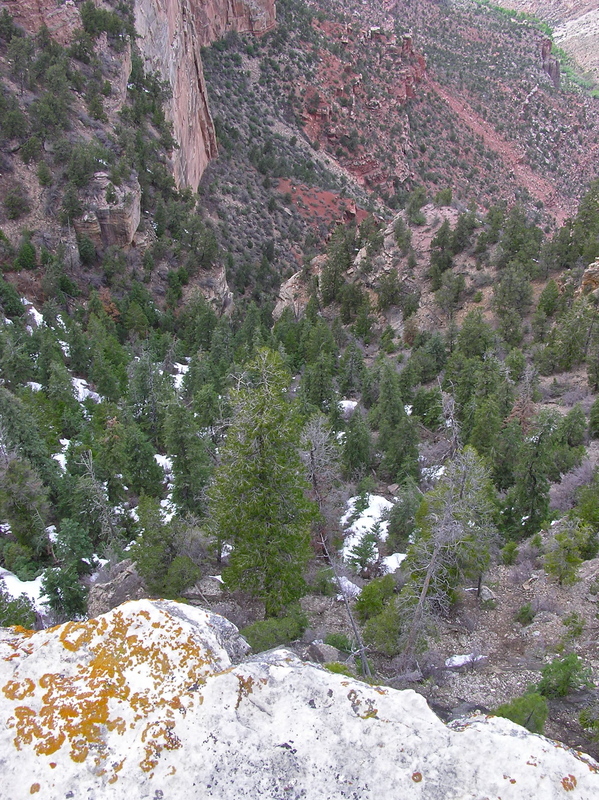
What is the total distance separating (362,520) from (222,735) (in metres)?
18.8

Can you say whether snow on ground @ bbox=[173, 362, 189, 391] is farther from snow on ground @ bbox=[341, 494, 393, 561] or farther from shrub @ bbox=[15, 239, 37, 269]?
snow on ground @ bbox=[341, 494, 393, 561]

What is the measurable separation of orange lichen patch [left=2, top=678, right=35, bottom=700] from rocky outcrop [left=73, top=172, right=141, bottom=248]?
50.8 m

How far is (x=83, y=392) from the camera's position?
120ft

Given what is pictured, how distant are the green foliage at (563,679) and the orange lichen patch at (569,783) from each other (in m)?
6.37

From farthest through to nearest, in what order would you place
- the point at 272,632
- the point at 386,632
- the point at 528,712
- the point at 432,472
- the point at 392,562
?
the point at 432,472 → the point at 392,562 → the point at 386,632 → the point at 272,632 → the point at 528,712

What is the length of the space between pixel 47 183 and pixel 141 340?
54.4 feet

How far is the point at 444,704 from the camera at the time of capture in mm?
9055

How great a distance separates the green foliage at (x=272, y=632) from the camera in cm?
924

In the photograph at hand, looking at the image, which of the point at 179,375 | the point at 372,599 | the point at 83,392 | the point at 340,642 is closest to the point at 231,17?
the point at 179,375

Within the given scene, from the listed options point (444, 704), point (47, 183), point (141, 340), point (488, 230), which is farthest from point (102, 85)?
point (444, 704)

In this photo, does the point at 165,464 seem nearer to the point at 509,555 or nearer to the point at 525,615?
the point at 509,555

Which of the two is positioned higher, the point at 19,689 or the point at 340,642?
the point at 19,689

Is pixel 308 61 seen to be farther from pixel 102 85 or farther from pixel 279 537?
pixel 279 537

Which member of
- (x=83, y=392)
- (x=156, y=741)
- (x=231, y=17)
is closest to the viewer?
(x=156, y=741)
